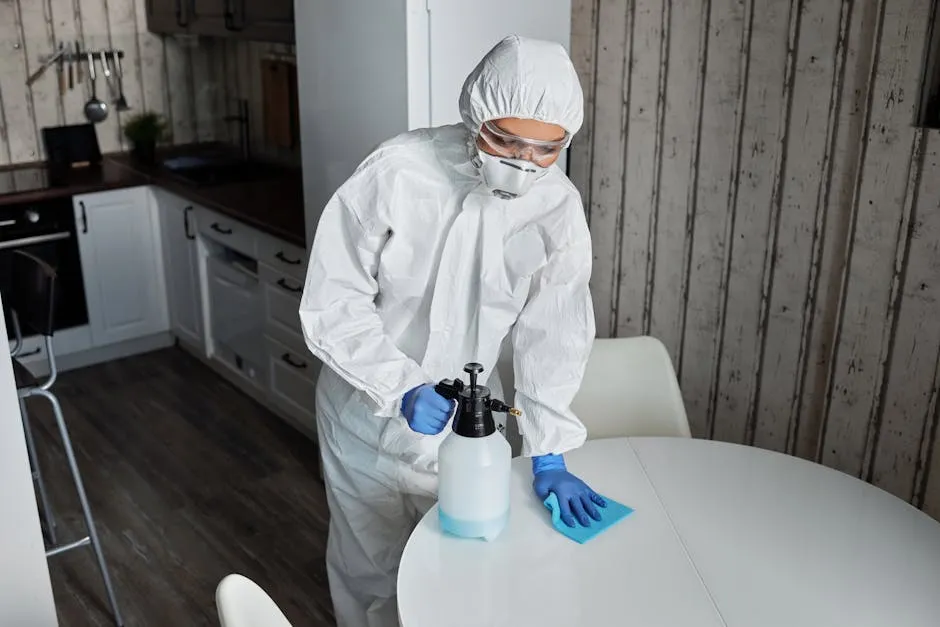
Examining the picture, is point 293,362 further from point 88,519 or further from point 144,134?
point 144,134

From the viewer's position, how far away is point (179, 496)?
3.04 metres

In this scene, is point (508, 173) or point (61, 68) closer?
point (508, 173)

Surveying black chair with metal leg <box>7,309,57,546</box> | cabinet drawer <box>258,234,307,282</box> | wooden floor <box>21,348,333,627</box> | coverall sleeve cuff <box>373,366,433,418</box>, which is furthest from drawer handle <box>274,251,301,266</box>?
coverall sleeve cuff <box>373,366,433,418</box>

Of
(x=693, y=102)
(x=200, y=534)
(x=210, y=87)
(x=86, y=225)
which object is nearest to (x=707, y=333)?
(x=693, y=102)

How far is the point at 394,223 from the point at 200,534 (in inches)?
60.6

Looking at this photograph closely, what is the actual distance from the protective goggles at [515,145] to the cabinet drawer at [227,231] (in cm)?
187

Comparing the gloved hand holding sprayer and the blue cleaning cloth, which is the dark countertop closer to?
the gloved hand holding sprayer

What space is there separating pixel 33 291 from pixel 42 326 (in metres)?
0.11

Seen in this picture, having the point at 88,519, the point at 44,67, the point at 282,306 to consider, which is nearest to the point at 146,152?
the point at 44,67

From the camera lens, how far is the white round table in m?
1.39

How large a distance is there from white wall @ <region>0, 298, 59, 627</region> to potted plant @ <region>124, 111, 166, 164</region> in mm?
2674

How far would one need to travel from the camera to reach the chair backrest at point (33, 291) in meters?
2.29

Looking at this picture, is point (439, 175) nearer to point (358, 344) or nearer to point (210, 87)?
point (358, 344)

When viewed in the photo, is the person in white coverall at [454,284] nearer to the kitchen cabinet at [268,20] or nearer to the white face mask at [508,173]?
the white face mask at [508,173]
